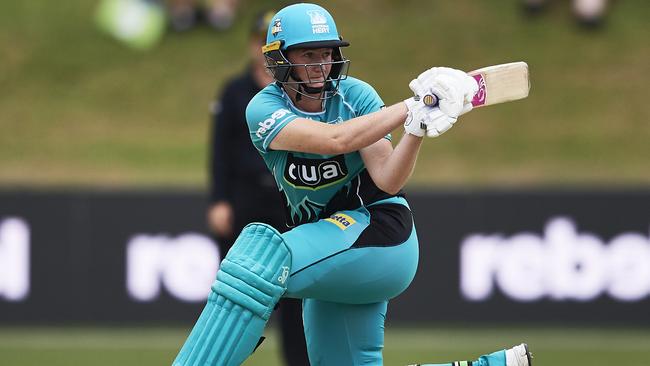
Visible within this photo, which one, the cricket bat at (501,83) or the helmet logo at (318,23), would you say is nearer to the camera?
the cricket bat at (501,83)

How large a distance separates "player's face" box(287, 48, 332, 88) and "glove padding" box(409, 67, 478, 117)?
1.33 feet

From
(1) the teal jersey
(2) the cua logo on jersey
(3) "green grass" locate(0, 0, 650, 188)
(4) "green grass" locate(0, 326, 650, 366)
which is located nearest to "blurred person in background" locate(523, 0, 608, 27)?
(3) "green grass" locate(0, 0, 650, 188)

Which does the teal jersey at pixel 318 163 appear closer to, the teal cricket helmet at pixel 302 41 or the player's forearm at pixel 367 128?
the teal cricket helmet at pixel 302 41

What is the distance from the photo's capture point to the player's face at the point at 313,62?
14.1 ft

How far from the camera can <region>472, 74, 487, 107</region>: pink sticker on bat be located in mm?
4102

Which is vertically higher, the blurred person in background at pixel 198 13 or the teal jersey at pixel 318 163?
the blurred person in background at pixel 198 13

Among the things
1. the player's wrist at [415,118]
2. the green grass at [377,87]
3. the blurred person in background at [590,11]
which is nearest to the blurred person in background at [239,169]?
the player's wrist at [415,118]

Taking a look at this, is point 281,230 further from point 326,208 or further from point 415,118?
point 415,118

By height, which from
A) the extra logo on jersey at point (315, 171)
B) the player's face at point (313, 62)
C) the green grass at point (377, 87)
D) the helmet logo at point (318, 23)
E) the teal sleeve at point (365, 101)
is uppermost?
the green grass at point (377, 87)

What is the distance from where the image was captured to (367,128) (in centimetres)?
411

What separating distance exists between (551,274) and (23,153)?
6.61m

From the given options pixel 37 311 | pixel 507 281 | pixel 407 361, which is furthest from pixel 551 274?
pixel 37 311

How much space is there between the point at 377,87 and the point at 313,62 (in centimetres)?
889

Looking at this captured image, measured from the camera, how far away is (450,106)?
3.99 m
